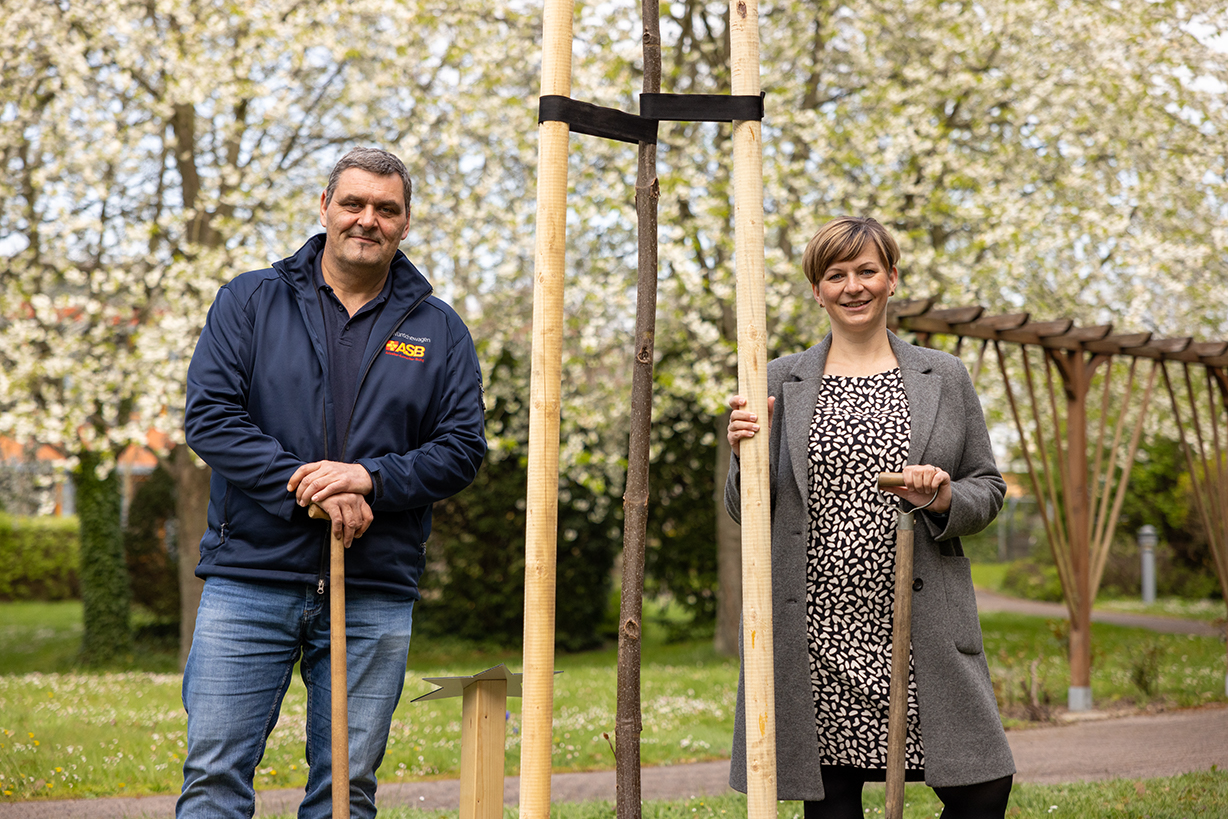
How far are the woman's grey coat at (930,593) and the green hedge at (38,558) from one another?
17.9 m

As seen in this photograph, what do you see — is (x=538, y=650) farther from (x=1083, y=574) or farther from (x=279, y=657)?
(x=1083, y=574)

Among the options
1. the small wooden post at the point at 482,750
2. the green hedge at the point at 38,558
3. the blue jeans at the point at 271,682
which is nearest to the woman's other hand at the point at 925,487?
the small wooden post at the point at 482,750

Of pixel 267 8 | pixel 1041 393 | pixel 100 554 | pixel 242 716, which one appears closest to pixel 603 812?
pixel 242 716

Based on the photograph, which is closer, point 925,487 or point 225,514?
point 925,487

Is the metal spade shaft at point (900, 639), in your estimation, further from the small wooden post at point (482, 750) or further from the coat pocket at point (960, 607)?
the small wooden post at point (482, 750)

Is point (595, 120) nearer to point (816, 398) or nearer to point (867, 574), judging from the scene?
point (816, 398)

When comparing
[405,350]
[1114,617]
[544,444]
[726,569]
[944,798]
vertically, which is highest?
[405,350]

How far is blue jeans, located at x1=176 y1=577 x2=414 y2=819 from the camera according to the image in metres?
2.38

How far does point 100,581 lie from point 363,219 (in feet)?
35.8

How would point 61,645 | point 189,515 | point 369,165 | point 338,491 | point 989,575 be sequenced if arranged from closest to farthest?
point 338,491 → point 369,165 → point 189,515 → point 61,645 → point 989,575

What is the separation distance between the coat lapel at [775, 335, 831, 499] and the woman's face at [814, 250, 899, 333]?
11 centimetres

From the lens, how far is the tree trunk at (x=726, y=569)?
10.3 m

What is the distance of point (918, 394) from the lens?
2.54 meters

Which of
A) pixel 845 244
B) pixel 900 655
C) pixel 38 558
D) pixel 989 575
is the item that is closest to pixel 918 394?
pixel 845 244
